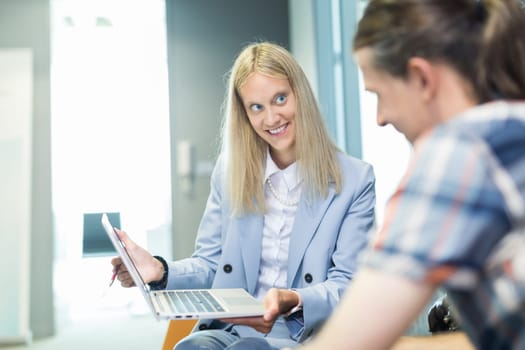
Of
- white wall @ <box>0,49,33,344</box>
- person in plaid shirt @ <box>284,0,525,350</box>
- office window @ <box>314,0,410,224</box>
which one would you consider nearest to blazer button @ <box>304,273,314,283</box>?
person in plaid shirt @ <box>284,0,525,350</box>

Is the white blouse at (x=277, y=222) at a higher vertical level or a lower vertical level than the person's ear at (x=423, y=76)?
lower

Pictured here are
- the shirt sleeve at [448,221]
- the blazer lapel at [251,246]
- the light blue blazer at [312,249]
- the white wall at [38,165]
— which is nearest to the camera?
the shirt sleeve at [448,221]

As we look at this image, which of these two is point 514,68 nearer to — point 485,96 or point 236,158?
point 485,96

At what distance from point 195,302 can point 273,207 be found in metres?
0.40

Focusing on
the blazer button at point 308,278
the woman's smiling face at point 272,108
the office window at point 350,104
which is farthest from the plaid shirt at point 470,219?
the office window at point 350,104

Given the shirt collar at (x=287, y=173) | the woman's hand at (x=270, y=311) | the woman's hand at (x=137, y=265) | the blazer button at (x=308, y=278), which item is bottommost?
the woman's hand at (x=270, y=311)

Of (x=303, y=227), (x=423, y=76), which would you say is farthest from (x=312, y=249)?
(x=423, y=76)

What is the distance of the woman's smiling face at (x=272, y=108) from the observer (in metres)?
1.57

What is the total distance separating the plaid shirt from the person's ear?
0.08 metres

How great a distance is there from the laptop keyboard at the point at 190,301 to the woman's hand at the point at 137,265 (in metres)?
0.09

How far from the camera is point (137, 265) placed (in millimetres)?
1506

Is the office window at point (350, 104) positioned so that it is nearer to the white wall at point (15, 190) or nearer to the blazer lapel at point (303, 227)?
the blazer lapel at point (303, 227)

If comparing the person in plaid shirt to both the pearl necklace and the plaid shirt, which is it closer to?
the plaid shirt

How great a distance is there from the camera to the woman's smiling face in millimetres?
1567
